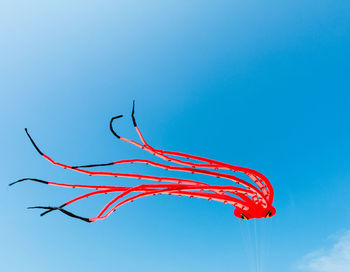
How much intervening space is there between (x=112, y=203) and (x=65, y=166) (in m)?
1.98

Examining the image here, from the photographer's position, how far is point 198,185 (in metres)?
10.8

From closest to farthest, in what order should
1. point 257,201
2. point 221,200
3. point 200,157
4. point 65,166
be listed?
1. point 65,166
2. point 200,157
3. point 221,200
4. point 257,201

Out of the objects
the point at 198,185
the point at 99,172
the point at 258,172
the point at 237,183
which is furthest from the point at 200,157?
the point at 99,172

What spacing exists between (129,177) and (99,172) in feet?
3.53

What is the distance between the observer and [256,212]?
1406 centimetres

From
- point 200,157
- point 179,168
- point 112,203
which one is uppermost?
point 200,157

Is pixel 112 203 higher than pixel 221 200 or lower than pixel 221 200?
lower

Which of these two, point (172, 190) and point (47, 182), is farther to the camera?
point (172, 190)

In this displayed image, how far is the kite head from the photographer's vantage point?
1387 cm

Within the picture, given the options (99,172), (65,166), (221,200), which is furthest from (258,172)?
(65,166)

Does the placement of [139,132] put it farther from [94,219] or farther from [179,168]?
[94,219]

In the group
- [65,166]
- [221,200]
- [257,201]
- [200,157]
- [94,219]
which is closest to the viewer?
[94,219]

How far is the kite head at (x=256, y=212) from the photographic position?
13867 millimetres

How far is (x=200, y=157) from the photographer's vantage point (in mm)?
10953
